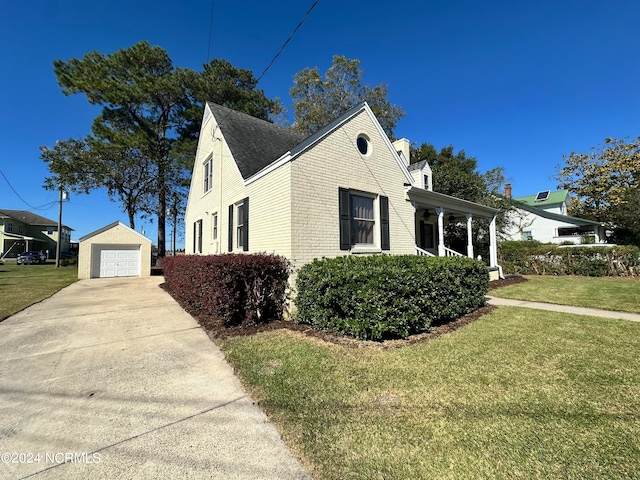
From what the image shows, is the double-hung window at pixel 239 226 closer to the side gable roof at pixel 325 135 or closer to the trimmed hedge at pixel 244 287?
the side gable roof at pixel 325 135

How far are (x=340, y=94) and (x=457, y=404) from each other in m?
26.5

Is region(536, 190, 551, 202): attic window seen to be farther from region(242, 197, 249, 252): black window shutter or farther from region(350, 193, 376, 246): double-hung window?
region(242, 197, 249, 252): black window shutter

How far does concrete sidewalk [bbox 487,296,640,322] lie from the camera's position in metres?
6.20

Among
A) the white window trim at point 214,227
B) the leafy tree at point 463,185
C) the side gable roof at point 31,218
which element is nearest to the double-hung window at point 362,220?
the white window trim at point 214,227

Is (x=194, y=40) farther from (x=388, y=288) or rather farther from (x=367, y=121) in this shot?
(x=388, y=288)

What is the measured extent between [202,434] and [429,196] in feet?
32.2

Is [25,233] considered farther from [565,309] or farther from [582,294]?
[582,294]

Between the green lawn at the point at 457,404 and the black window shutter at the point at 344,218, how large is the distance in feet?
10.8

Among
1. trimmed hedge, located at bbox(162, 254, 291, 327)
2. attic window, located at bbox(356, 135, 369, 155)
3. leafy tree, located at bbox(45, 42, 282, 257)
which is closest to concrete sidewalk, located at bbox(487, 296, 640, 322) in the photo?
attic window, located at bbox(356, 135, 369, 155)

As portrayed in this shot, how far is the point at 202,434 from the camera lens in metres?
2.47

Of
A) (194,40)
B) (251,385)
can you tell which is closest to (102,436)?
(251,385)

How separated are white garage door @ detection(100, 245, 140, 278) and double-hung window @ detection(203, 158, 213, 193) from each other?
1110cm

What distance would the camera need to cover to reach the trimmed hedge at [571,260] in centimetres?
1294

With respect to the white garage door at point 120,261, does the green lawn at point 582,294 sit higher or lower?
lower
